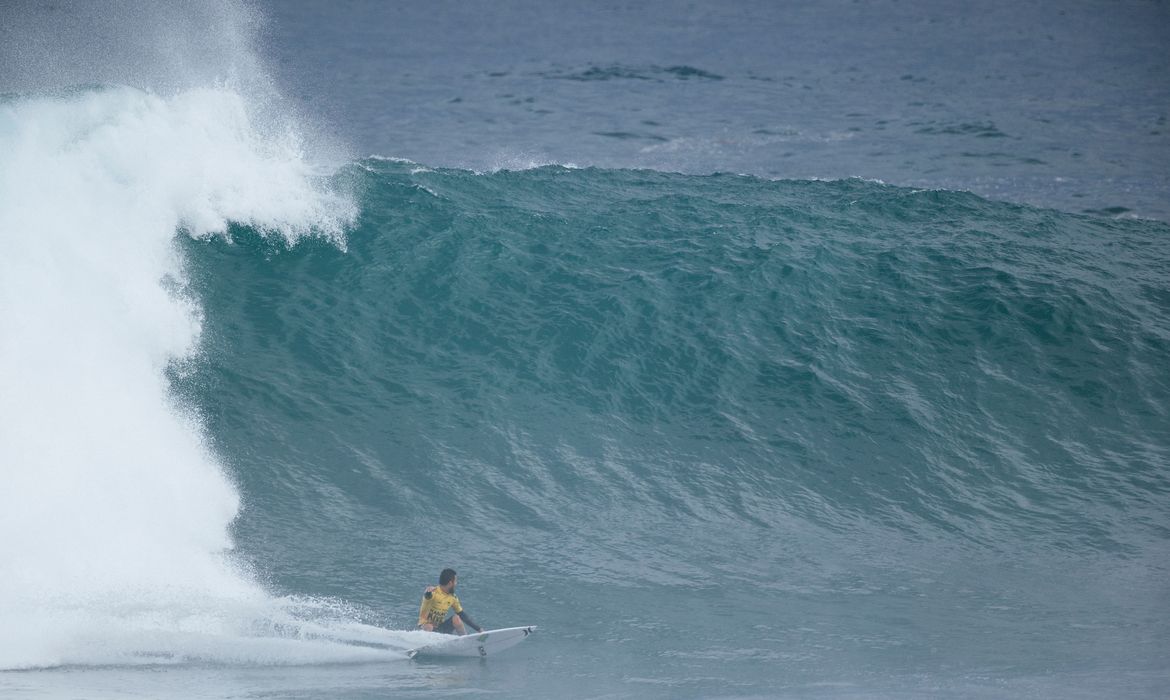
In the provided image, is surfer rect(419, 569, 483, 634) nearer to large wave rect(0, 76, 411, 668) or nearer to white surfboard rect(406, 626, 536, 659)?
white surfboard rect(406, 626, 536, 659)

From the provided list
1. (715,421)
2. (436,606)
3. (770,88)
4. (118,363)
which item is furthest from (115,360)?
(770,88)

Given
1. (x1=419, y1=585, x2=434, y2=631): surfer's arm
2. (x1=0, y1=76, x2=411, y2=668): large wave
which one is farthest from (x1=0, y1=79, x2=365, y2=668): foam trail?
(x1=419, y1=585, x2=434, y2=631): surfer's arm

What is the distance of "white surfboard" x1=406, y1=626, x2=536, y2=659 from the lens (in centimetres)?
922

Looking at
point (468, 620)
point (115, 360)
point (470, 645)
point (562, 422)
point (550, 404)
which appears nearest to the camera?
point (470, 645)

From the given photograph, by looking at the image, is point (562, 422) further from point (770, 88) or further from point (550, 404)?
point (770, 88)

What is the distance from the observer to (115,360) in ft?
39.9

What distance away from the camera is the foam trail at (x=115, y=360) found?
931 cm

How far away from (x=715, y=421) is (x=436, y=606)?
5120 millimetres

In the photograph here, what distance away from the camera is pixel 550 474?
1272 centimetres

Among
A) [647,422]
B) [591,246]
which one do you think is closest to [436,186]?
[591,246]

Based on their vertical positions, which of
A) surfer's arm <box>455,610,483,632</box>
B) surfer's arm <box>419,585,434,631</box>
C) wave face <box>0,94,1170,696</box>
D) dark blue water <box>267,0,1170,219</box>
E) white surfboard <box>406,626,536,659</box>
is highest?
dark blue water <box>267,0,1170,219</box>

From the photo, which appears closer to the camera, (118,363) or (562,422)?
(118,363)

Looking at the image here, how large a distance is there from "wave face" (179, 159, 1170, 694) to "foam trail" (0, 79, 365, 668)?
563 mm

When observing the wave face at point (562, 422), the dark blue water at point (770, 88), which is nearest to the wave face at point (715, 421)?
the wave face at point (562, 422)
